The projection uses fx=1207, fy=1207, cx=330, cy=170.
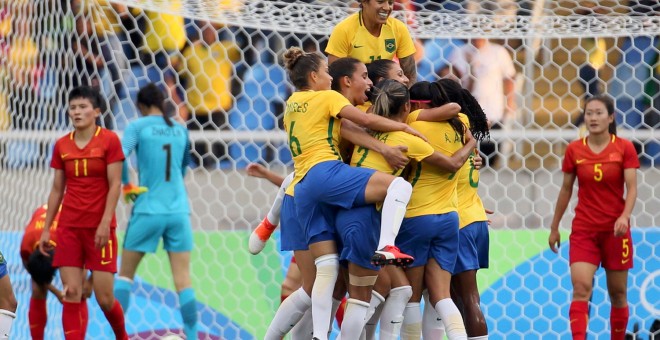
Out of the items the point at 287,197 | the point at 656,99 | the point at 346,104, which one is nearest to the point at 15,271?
the point at 287,197

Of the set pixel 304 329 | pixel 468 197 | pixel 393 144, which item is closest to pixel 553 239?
pixel 468 197

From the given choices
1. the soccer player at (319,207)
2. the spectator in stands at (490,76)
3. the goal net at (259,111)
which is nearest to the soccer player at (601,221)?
the goal net at (259,111)

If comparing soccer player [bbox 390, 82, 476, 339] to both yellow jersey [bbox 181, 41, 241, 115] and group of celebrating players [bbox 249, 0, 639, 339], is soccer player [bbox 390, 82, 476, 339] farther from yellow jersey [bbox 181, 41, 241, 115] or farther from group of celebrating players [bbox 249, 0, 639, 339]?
yellow jersey [bbox 181, 41, 241, 115]

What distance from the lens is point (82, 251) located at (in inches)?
284

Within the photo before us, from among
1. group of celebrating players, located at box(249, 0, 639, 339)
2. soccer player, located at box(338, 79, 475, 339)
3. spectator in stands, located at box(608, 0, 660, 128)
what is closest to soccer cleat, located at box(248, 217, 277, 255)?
group of celebrating players, located at box(249, 0, 639, 339)

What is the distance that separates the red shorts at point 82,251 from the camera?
7156 millimetres

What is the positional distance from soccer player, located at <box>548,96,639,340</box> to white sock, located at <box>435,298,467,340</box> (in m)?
1.76

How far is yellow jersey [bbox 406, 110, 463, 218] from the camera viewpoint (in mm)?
5758

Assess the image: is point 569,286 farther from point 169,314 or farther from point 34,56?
point 34,56

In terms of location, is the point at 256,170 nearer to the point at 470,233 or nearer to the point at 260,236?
the point at 260,236

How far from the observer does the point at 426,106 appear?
5973 millimetres

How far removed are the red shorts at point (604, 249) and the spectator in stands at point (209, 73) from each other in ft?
8.62

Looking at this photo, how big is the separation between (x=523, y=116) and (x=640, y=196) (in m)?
0.99

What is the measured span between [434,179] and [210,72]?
319 centimetres
